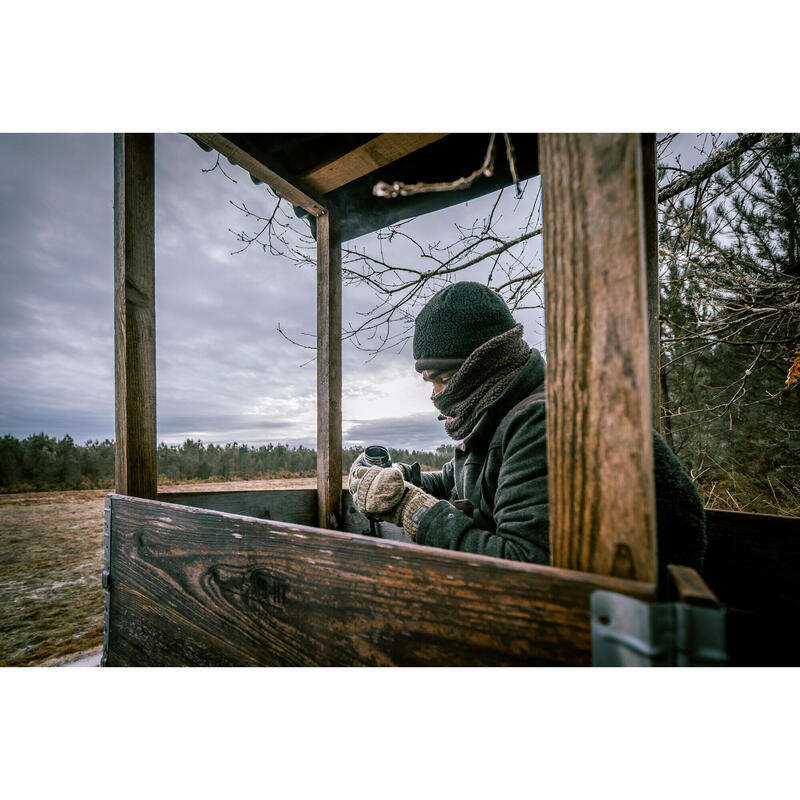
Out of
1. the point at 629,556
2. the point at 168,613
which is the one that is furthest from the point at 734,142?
the point at 168,613

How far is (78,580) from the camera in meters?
2.85

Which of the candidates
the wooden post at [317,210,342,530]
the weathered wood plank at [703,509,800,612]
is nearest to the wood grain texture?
the wooden post at [317,210,342,530]

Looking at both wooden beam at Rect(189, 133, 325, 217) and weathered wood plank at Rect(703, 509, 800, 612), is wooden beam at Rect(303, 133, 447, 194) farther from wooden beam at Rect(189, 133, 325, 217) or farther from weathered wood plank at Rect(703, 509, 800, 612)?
weathered wood plank at Rect(703, 509, 800, 612)

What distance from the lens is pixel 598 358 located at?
1.49 ft

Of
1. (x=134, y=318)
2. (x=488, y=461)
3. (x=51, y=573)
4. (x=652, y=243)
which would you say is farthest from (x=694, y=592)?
(x=51, y=573)

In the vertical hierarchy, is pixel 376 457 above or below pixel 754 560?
above

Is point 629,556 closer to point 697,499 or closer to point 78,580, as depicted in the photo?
point 697,499

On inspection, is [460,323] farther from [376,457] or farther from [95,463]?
[95,463]

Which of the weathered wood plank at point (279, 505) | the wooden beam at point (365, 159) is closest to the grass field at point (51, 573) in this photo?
the weathered wood plank at point (279, 505)

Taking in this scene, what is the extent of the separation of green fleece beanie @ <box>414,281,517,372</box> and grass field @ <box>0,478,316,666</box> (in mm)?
1250

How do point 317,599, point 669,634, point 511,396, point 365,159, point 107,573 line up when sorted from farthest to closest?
point 365,159 < point 511,396 < point 107,573 < point 317,599 < point 669,634

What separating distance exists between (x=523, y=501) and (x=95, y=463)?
→ 452 cm

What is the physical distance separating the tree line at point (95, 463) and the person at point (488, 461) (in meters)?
1.94

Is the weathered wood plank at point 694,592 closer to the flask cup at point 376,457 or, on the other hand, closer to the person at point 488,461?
the person at point 488,461
